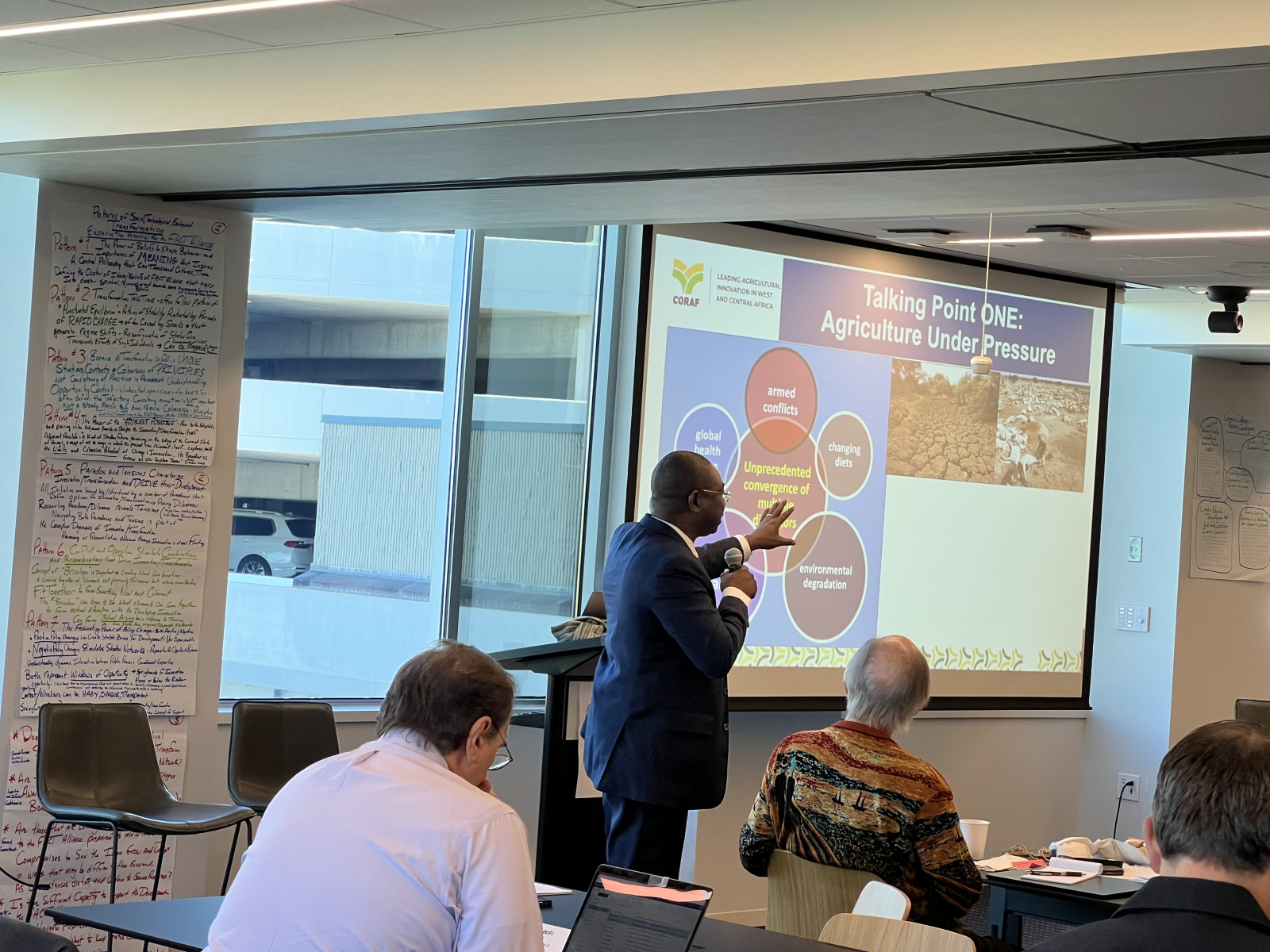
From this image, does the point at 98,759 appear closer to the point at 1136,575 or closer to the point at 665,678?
the point at 665,678

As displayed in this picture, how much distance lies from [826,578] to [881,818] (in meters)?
3.32

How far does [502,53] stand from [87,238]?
2.00 meters

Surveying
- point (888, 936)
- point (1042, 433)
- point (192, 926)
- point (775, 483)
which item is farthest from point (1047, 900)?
point (1042, 433)

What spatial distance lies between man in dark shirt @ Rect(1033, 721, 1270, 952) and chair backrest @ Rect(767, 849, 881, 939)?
5.01 ft

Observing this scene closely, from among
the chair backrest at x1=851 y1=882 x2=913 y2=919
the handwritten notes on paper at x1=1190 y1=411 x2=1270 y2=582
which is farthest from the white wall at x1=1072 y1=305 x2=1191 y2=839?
the chair backrest at x1=851 y1=882 x2=913 y2=919

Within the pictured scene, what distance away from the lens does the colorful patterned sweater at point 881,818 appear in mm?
3131

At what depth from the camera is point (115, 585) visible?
4.85m

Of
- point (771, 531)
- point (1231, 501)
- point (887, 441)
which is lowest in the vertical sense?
point (771, 531)

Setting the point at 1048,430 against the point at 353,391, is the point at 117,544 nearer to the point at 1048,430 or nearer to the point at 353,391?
the point at 353,391

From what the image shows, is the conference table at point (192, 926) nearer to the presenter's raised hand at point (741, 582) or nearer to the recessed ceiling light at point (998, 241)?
the presenter's raised hand at point (741, 582)

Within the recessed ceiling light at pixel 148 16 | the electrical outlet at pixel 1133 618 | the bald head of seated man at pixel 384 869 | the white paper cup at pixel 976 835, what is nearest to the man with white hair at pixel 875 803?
the white paper cup at pixel 976 835

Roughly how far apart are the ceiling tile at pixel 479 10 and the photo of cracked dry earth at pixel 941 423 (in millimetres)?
3707

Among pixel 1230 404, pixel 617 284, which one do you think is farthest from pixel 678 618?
pixel 1230 404

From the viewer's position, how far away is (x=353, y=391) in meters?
6.00
